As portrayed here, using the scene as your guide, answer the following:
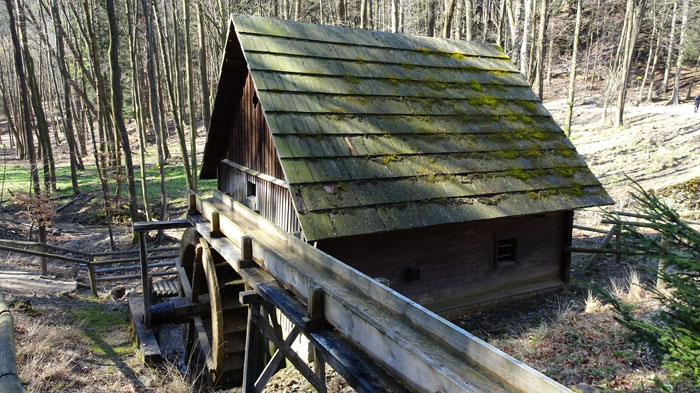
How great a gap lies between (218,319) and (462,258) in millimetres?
4661

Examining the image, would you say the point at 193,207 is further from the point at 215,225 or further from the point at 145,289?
the point at 145,289

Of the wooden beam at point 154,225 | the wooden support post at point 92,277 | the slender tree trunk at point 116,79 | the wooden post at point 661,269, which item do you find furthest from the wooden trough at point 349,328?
the slender tree trunk at point 116,79

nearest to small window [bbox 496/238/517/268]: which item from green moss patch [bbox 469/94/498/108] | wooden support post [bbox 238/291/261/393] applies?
green moss patch [bbox 469/94/498/108]

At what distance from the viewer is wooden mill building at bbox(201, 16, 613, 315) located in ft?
24.0

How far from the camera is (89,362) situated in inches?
301

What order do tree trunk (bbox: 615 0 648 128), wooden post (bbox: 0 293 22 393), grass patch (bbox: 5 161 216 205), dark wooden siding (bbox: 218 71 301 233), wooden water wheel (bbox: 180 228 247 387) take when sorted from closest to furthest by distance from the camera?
wooden post (bbox: 0 293 22 393) < wooden water wheel (bbox: 180 228 247 387) < dark wooden siding (bbox: 218 71 301 233) < grass patch (bbox: 5 161 216 205) < tree trunk (bbox: 615 0 648 128)

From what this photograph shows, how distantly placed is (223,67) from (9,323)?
7401mm

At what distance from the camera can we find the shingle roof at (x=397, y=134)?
718 cm

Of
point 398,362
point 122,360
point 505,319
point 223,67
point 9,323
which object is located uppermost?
point 223,67

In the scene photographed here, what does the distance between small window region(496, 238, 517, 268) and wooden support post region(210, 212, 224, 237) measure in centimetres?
565

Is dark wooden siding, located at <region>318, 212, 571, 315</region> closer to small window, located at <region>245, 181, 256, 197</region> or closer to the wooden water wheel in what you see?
the wooden water wheel

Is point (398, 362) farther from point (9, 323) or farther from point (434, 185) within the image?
point (434, 185)

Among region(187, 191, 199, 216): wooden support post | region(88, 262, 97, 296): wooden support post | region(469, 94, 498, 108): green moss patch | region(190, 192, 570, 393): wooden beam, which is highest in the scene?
region(469, 94, 498, 108): green moss patch

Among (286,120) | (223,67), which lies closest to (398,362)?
(286,120)
